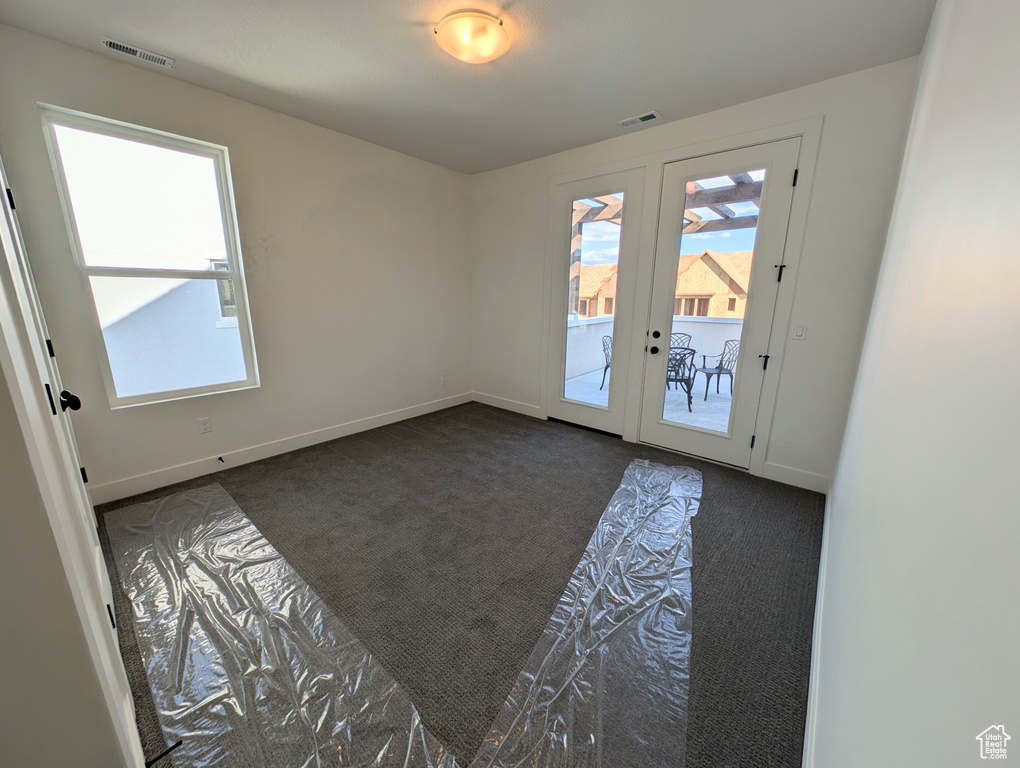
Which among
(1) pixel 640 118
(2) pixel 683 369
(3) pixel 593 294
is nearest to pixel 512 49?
(1) pixel 640 118

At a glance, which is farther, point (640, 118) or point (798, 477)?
point (640, 118)

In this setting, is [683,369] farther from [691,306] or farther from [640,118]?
[640,118]

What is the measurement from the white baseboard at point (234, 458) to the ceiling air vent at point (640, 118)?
3.30 metres

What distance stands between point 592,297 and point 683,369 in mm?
1097

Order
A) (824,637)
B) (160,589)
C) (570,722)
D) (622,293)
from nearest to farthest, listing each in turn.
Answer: (570,722)
(824,637)
(160,589)
(622,293)

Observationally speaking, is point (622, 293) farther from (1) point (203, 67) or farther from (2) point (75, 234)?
(2) point (75, 234)

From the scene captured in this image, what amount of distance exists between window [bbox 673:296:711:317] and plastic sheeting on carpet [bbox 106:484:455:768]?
121 inches

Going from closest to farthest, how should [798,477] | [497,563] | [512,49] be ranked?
1. [497,563]
2. [512,49]
3. [798,477]

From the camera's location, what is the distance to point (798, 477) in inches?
110

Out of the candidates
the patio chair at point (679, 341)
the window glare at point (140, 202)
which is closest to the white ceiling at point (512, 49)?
the window glare at point (140, 202)

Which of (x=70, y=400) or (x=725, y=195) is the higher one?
(x=725, y=195)

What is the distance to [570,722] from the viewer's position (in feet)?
4.19

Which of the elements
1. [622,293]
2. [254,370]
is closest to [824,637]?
[622,293]

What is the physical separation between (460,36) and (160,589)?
9.99ft
